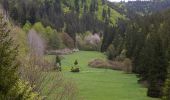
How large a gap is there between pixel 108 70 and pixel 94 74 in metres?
12.2

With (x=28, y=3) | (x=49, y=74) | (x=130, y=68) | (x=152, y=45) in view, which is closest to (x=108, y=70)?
(x=130, y=68)

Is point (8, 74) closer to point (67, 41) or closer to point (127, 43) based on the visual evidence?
point (127, 43)

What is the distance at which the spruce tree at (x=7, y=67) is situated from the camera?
14.5 m

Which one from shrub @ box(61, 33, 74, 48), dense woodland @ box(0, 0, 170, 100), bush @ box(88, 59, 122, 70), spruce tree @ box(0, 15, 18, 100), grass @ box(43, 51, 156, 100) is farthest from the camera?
shrub @ box(61, 33, 74, 48)

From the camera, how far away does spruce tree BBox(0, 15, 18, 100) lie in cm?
1449

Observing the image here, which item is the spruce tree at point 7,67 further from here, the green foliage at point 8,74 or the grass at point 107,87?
the grass at point 107,87

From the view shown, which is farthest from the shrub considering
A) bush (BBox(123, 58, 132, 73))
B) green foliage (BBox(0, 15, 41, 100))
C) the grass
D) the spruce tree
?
the spruce tree

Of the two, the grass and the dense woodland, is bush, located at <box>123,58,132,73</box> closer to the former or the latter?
the dense woodland

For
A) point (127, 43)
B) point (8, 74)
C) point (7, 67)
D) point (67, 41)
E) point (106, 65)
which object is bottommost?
→ point (106, 65)

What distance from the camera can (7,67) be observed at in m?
14.8

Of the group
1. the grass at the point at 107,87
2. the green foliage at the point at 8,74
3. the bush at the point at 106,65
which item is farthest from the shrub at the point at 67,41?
the green foliage at the point at 8,74

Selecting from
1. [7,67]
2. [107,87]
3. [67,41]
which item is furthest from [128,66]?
[7,67]

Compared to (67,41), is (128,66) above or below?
below

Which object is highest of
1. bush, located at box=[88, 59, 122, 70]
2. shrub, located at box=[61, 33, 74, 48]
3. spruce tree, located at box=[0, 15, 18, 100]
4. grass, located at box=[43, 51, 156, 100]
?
spruce tree, located at box=[0, 15, 18, 100]
